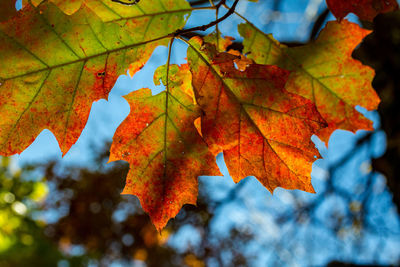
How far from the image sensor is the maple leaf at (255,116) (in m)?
0.89

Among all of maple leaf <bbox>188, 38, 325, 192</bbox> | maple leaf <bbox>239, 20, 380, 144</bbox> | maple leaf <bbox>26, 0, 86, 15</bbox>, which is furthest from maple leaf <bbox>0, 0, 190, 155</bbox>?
maple leaf <bbox>239, 20, 380, 144</bbox>

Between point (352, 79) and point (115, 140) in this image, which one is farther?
point (352, 79)

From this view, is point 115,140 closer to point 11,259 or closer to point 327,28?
point 327,28

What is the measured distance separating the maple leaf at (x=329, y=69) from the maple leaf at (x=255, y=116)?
286 mm

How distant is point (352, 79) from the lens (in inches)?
46.9

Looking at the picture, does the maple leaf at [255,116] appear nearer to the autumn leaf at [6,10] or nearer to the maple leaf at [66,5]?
the maple leaf at [66,5]

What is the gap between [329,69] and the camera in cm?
118

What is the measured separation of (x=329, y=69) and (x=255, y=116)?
1.56ft

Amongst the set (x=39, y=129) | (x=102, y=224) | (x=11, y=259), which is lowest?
(x=102, y=224)

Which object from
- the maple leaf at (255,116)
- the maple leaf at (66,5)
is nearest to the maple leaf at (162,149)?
the maple leaf at (255,116)

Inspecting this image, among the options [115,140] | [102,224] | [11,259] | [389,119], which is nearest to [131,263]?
[102,224]

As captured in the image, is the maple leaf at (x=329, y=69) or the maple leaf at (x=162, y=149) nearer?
the maple leaf at (x=162, y=149)

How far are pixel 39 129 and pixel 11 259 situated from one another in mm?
4254

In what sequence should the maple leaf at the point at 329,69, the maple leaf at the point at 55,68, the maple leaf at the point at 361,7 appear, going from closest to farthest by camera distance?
the maple leaf at the point at 55,68, the maple leaf at the point at 361,7, the maple leaf at the point at 329,69
